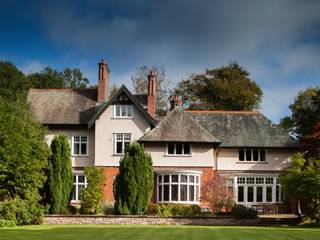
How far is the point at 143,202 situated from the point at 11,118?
9736 mm

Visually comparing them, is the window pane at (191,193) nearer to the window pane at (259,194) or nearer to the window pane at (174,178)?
the window pane at (174,178)

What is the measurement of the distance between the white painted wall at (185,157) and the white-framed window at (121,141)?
5.15 ft

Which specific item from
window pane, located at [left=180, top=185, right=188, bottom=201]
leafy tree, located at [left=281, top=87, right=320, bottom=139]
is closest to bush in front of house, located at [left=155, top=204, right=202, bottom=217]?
window pane, located at [left=180, top=185, right=188, bottom=201]

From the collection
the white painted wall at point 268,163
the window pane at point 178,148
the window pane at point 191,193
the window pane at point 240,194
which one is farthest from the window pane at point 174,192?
the window pane at point 240,194

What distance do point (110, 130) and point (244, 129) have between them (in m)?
10.4

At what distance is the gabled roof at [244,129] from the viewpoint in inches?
1852

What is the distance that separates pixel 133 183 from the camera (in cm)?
3909

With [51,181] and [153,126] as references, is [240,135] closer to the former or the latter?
[153,126]

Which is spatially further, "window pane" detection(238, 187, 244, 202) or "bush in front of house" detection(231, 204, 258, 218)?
"window pane" detection(238, 187, 244, 202)

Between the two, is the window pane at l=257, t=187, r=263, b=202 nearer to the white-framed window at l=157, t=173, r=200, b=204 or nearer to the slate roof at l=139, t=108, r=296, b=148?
the slate roof at l=139, t=108, r=296, b=148

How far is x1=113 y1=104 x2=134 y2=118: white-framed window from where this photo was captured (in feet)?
153

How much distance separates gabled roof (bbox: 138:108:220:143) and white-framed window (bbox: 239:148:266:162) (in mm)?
3149

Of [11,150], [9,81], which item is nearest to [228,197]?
[11,150]

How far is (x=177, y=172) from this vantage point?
4488 centimetres
